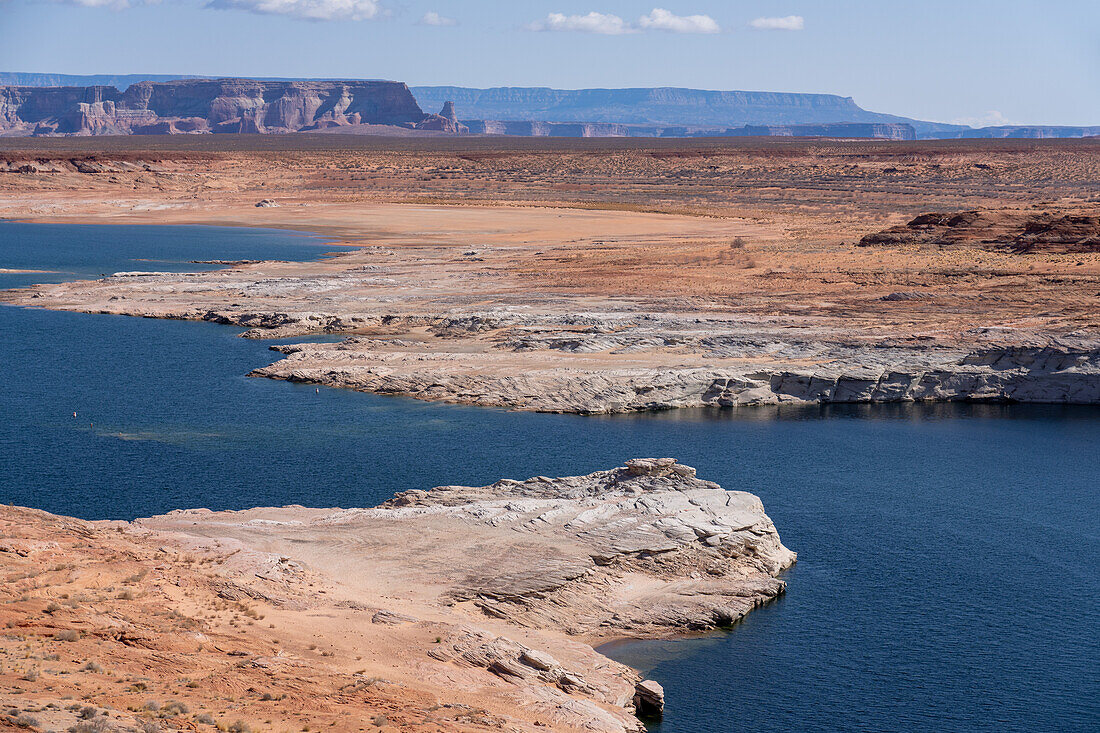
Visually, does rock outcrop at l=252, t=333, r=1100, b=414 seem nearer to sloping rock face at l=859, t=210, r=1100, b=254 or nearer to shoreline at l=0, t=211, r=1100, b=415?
shoreline at l=0, t=211, r=1100, b=415

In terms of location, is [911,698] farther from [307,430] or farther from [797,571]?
[307,430]

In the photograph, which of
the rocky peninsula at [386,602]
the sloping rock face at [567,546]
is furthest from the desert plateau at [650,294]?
the rocky peninsula at [386,602]

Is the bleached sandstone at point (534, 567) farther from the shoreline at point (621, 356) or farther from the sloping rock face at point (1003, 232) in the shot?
the sloping rock face at point (1003, 232)

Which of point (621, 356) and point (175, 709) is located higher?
point (621, 356)

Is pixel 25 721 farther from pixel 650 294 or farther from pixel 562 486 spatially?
pixel 650 294

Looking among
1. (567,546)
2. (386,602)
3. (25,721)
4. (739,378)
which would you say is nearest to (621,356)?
(739,378)

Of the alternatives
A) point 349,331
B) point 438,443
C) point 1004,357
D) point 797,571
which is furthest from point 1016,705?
point 349,331
